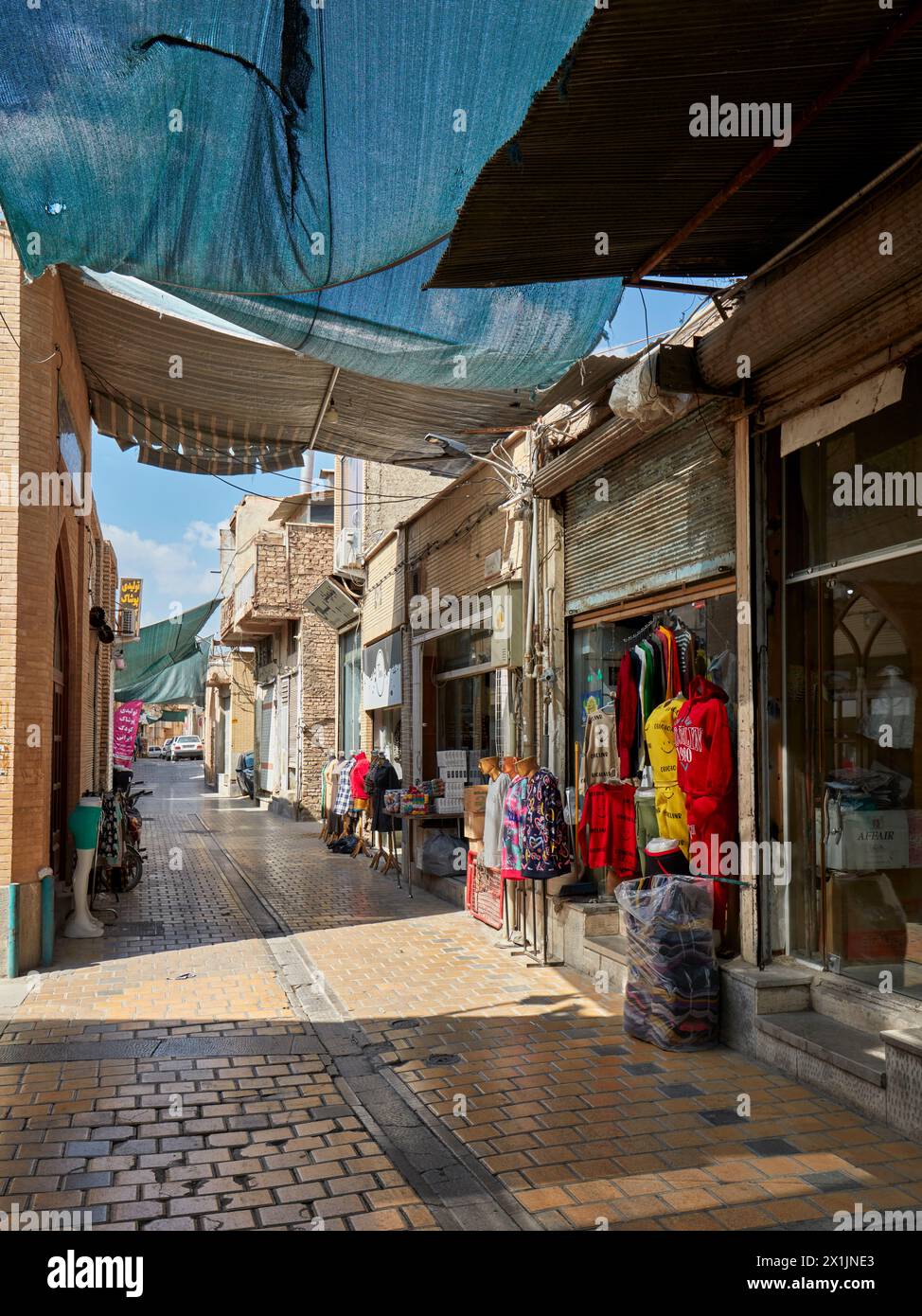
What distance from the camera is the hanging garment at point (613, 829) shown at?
8.05m

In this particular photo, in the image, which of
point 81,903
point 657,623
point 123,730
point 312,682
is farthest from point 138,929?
point 312,682

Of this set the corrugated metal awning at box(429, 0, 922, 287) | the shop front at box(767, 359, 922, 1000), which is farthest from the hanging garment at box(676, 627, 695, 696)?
the corrugated metal awning at box(429, 0, 922, 287)

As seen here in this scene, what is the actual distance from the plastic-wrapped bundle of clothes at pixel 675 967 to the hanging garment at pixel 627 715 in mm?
1731

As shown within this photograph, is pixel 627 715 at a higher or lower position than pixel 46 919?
higher

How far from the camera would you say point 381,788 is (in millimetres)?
14547

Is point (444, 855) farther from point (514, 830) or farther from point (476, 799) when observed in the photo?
point (514, 830)

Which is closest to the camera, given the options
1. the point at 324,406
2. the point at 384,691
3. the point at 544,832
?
the point at 544,832

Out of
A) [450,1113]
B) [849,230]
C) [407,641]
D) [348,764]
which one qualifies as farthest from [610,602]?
[348,764]

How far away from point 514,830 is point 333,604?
12471 mm

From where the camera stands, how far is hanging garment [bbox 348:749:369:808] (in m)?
16.0

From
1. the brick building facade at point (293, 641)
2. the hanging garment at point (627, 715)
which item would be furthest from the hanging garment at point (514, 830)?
the brick building facade at point (293, 641)

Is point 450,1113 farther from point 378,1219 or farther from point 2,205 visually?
point 2,205

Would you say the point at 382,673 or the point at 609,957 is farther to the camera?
the point at 382,673
